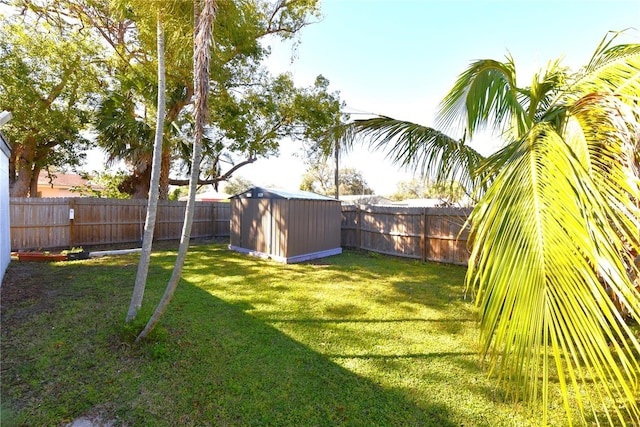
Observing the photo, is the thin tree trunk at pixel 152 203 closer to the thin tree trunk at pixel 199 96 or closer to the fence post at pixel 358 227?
the thin tree trunk at pixel 199 96

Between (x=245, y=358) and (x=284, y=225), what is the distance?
511 cm

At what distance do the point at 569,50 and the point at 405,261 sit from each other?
6547 millimetres

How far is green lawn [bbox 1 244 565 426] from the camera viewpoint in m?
2.38

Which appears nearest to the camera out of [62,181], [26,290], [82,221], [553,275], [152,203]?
[553,275]

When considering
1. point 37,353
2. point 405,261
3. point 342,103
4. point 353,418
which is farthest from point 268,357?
point 342,103

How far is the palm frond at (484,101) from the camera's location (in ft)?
10.2

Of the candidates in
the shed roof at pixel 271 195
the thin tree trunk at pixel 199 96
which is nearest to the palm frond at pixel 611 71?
the thin tree trunk at pixel 199 96

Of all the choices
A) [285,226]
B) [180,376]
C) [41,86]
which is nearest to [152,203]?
[180,376]

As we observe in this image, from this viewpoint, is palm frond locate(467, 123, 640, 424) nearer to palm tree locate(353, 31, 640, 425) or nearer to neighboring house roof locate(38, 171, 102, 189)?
palm tree locate(353, 31, 640, 425)

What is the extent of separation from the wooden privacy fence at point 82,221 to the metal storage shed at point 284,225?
3533 mm

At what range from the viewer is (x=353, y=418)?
2.35 m

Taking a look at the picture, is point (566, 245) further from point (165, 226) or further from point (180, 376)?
point (165, 226)

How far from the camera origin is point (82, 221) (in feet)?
30.8

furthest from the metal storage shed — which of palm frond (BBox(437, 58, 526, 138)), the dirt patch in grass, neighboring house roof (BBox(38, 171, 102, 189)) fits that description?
neighboring house roof (BBox(38, 171, 102, 189))
